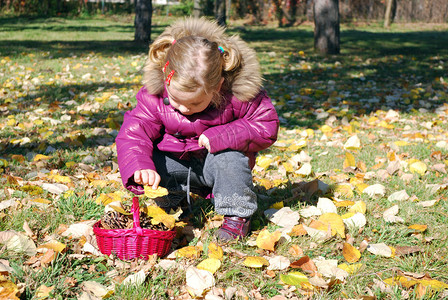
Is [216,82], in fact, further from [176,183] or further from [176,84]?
[176,183]

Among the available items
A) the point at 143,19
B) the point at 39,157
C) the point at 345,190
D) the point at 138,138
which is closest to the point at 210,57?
the point at 138,138

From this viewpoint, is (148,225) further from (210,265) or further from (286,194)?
(286,194)

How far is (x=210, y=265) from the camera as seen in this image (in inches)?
74.9

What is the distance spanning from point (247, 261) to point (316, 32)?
26.8 ft

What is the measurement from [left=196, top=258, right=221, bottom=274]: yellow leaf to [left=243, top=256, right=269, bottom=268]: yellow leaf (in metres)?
0.13

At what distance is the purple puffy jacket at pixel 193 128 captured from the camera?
2.14 m

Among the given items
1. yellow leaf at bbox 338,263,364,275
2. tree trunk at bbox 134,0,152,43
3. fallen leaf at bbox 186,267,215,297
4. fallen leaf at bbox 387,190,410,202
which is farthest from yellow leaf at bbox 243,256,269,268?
tree trunk at bbox 134,0,152,43

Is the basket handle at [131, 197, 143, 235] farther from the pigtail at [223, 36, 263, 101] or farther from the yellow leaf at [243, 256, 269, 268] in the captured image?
the pigtail at [223, 36, 263, 101]

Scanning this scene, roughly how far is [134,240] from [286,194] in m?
1.25

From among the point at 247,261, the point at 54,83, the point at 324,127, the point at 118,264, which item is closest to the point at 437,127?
the point at 324,127

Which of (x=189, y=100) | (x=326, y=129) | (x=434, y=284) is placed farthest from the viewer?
(x=326, y=129)

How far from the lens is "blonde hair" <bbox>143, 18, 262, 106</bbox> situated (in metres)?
2.00

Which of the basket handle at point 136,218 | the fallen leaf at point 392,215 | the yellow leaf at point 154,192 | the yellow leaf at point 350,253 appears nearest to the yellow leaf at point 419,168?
the fallen leaf at point 392,215

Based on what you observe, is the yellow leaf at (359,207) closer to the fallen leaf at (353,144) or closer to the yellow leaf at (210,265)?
the yellow leaf at (210,265)
